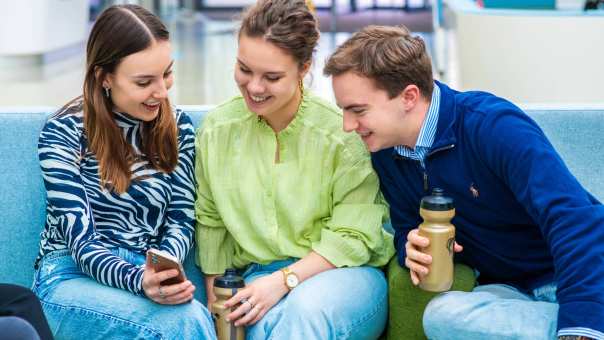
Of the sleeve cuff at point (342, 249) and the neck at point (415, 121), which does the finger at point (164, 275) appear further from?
the neck at point (415, 121)

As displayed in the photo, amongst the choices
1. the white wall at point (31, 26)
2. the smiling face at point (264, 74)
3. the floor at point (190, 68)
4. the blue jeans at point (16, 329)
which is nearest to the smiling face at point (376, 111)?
the smiling face at point (264, 74)

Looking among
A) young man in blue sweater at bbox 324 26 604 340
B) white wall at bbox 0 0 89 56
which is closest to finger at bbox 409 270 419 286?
young man in blue sweater at bbox 324 26 604 340

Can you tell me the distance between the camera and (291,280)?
253 centimetres

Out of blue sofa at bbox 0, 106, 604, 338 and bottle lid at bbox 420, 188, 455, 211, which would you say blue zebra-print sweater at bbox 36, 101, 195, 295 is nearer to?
blue sofa at bbox 0, 106, 604, 338

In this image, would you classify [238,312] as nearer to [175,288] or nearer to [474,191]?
[175,288]

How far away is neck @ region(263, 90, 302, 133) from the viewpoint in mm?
2654

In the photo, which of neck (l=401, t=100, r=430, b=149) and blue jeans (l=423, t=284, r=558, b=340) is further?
neck (l=401, t=100, r=430, b=149)

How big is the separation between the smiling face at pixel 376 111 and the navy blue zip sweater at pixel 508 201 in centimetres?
8

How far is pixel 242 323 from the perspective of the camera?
8.06ft

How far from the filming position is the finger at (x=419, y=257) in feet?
7.36

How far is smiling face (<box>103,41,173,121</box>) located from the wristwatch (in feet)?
1.83

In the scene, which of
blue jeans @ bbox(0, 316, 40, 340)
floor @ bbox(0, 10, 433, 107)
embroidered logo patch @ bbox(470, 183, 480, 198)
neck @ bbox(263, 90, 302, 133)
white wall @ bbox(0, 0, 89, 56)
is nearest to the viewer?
blue jeans @ bbox(0, 316, 40, 340)

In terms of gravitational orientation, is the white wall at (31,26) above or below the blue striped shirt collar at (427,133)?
below

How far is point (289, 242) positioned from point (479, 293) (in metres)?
0.58
